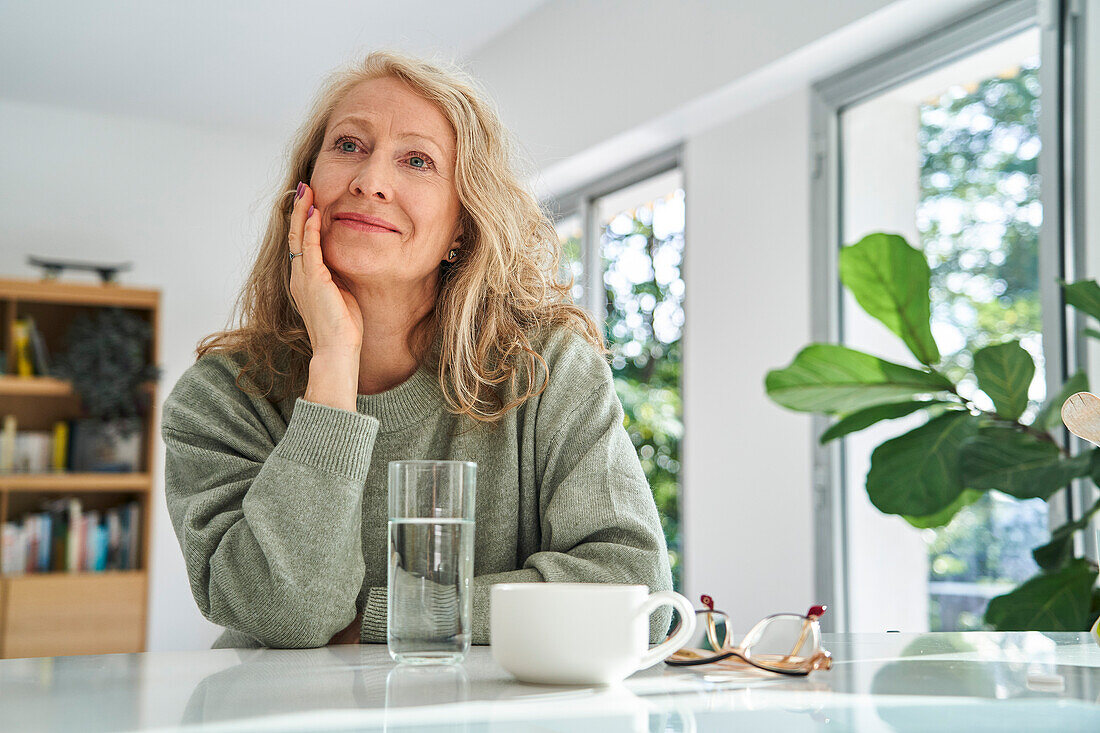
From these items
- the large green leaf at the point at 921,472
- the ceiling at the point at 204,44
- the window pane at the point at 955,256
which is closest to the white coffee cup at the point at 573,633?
the large green leaf at the point at 921,472

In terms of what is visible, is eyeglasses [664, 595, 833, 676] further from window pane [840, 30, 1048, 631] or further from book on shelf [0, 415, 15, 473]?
book on shelf [0, 415, 15, 473]

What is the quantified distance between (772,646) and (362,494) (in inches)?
20.5

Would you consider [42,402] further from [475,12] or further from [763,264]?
[763,264]

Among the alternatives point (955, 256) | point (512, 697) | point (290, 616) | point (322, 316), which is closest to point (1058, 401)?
point (955, 256)

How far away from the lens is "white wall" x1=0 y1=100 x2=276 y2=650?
17.5 feet

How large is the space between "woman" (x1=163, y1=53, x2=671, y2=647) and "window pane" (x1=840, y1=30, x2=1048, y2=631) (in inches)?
58.4

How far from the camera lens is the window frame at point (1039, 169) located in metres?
2.32

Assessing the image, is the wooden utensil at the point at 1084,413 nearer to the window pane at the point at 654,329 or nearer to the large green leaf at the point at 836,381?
the large green leaf at the point at 836,381

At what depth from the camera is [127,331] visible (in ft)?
16.9

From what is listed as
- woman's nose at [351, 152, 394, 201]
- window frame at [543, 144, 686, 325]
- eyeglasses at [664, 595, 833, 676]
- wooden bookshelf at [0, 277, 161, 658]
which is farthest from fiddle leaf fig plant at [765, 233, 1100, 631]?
wooden bookshelf at [0, 277, 161, 658]

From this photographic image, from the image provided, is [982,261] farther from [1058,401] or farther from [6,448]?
[6,448]

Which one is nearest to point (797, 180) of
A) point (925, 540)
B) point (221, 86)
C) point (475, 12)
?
point (925, 540)

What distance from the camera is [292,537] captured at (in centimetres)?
103

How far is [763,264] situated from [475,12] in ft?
6.12
